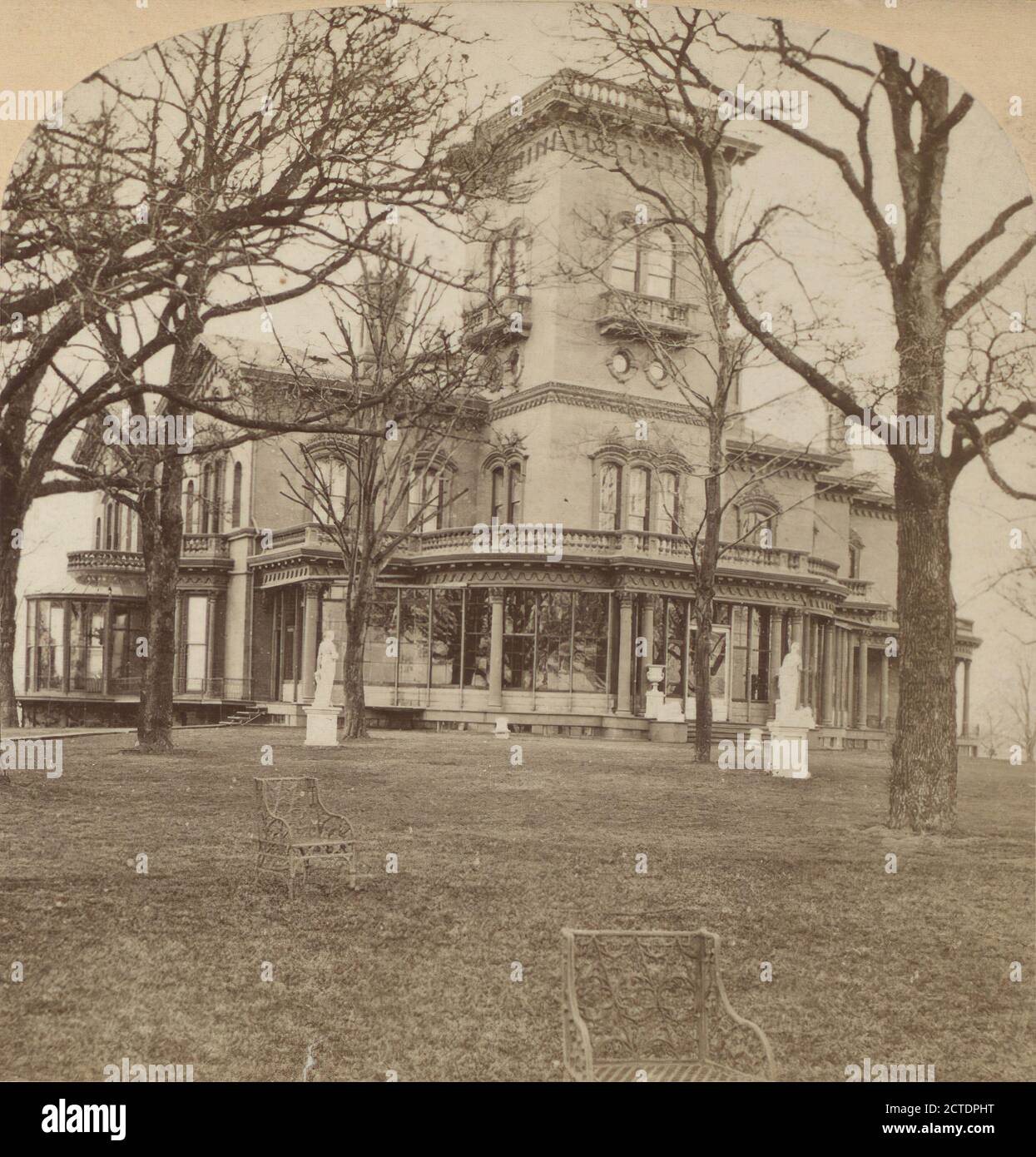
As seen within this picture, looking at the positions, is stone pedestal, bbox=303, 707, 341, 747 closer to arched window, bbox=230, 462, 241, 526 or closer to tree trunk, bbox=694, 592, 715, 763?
→ arched window, bbox=230, 462, 241, 526

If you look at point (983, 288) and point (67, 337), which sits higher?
point (983, 288)

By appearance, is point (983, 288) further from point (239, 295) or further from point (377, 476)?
point (239, 295)

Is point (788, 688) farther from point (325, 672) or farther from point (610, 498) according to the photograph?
point (325, 672)

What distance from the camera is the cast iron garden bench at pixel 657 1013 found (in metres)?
3.76

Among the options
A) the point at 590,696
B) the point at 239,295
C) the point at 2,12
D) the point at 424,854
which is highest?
the point at 2,12

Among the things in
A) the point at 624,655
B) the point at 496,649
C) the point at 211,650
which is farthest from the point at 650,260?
the point at 211,650

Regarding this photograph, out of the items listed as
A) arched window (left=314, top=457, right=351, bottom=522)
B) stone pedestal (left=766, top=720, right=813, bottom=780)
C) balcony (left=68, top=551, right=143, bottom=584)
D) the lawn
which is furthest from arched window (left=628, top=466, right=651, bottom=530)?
balcony (left=68, top=551, right=143, bottom=584)

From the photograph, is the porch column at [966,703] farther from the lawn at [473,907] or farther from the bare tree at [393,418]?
the bare tree at [393,418]

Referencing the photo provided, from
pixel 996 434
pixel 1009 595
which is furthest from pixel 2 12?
pixel 1009 595

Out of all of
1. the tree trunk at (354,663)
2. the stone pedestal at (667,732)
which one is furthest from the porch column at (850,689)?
the tree trunk at (354,663)

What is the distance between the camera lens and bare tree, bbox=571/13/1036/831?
452 cm

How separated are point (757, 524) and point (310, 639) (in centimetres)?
182

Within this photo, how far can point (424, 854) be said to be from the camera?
430 cm

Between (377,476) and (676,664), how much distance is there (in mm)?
1388
